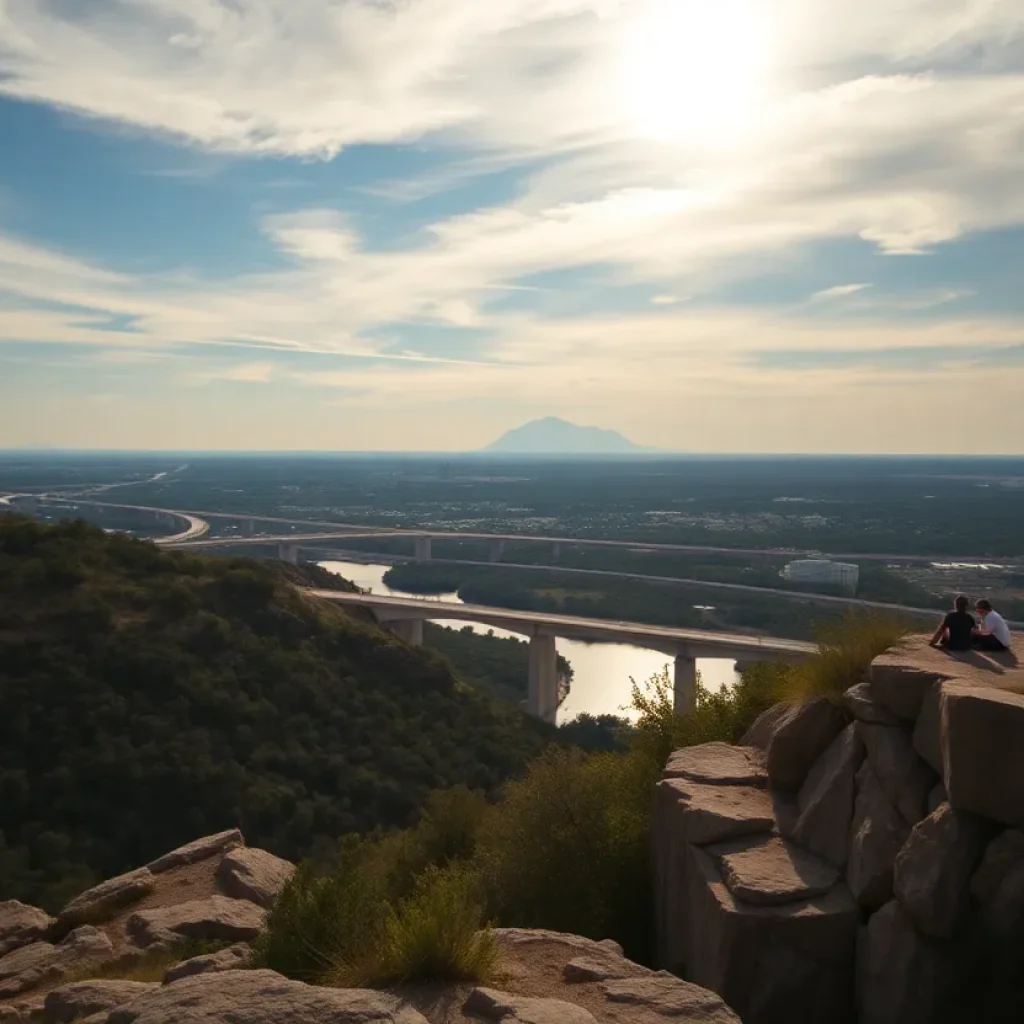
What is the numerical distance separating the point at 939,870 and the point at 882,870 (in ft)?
2.22

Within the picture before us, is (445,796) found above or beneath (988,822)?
beneath

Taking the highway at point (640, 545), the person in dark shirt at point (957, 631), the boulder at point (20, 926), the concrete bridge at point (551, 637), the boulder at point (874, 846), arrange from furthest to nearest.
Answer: the highway at point (640, 545), the concrete bridge at point (551, 637), the boulder at point (20, 926), the person in dark shirt at point (957, 631), the boulder at point (874, 846)

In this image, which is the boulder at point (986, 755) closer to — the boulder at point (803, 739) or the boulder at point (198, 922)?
the boulder at point (803, 739)

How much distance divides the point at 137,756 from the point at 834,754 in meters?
18.4

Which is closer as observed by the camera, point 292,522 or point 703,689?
A: point 703,689

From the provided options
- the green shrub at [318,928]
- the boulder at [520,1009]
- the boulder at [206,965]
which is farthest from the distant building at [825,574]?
the boulder at [520,1009]

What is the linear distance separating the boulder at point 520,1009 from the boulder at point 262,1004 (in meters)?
0.52

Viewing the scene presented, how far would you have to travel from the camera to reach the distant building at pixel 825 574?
89875 millimetres

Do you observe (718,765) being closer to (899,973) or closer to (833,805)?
(833,805)

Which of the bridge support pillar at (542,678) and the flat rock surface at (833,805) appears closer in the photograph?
the flat rock surface at (833,805)

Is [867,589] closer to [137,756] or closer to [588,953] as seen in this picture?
[137,756]

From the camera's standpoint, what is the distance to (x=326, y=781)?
2577 centimetres

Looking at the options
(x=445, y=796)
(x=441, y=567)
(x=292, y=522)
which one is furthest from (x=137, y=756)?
(x=292, y=522)

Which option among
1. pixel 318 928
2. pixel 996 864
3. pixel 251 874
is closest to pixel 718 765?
pixel 996 864
